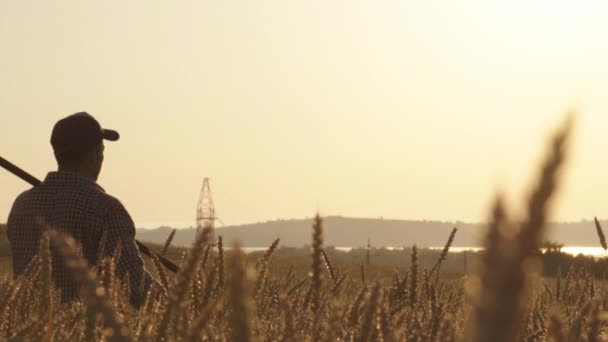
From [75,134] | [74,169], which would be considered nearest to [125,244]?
[74,169]

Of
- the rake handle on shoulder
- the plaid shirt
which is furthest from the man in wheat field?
the rake handle on shoulder

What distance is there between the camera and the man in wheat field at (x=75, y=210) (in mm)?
5727

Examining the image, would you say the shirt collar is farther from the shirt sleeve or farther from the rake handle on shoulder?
the shirt sleeve

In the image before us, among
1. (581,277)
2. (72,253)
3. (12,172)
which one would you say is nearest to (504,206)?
(72,253)

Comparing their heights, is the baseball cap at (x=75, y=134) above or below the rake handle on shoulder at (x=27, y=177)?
above

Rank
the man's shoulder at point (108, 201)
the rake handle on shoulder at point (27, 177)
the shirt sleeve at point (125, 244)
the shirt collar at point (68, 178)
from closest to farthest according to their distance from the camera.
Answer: the rake handle on shoulder at point (27, 177)
the shirt sleeve at point (125, 244)
the man's shoulder at point (108, 201)
the shirt collar at point (68, 178)

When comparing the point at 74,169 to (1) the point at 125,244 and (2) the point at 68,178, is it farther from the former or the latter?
(1) the point at 125,244

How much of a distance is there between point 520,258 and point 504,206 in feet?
0.19

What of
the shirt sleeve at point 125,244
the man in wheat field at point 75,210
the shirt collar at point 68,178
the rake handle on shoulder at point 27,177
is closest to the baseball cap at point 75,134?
the man in wheat field at point 75,210

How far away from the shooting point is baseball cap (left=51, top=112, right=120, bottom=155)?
632 centimetres

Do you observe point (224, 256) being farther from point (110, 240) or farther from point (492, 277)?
point (110, 240)

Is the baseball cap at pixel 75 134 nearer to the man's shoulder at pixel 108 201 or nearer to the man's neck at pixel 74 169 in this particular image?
the man's neck at pixel 74 169

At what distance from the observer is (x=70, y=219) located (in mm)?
5789

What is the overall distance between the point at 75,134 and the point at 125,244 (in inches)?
49.8
